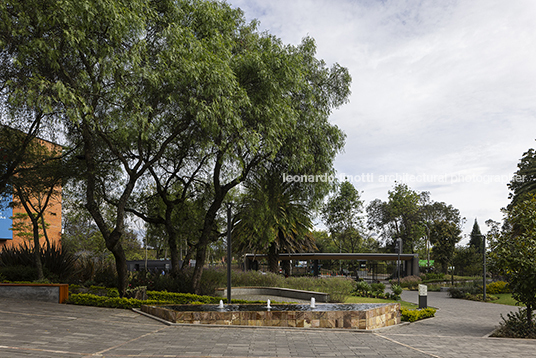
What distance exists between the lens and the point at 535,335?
1210 cm

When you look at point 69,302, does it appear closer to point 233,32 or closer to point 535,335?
point 233,32

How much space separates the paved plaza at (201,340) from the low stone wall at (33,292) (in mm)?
1739

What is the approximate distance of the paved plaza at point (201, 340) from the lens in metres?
8.66

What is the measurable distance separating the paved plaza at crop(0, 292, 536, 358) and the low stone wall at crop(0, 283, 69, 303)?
174 centimetres

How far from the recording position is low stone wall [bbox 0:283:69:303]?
1573 centimetres

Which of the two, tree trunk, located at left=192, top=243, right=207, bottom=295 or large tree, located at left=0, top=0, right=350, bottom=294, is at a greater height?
large tree, located at left=0, top=0, right=350, bottom=294

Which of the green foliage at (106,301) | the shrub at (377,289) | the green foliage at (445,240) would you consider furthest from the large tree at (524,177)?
the green foliage at (106,301)

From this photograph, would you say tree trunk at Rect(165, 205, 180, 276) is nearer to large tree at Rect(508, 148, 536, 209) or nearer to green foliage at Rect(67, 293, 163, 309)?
green foliage at Rect(67, 293, 163, 309)

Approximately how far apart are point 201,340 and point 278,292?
51.1 ft

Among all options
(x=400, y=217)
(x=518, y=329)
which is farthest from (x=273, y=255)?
(x=400, y=217)

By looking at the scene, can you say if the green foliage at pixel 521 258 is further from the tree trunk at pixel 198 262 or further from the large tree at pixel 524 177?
the large tree at pixel 524 177

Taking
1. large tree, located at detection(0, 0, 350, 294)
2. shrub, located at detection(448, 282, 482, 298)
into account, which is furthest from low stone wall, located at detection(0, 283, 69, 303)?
shrub, located at detection(448, 282, 482, 298)

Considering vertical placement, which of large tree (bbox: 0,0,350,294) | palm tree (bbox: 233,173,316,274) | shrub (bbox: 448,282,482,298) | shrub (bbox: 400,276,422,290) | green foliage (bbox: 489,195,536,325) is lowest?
shrub (bbox: 400,276,422,290)

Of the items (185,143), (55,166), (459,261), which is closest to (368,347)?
(185,143)
